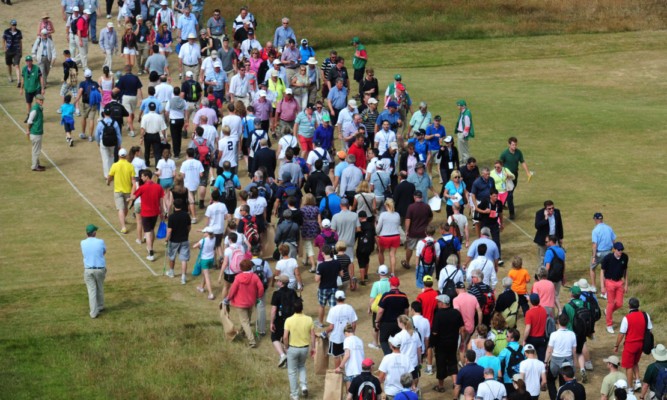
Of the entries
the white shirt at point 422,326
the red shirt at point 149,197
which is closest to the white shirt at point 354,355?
the white shirt at point 422,326

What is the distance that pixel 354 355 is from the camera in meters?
15.2

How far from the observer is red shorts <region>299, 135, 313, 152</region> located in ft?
84.3

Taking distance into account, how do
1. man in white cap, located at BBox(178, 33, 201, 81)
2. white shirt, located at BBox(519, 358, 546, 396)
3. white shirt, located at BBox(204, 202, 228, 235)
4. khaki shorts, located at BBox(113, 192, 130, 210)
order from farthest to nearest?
1. man in white cap, located at BBox(178, 33, 201, 81)
2. khaki shorts, located at BBox(113, 192, 130, 210)
3. white shirt, located at BBox(204, 202, 228, 235)
4. white shirt, located at BBox(519, 358, 546, 396)

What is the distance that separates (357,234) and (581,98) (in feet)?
66.7

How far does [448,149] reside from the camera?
24688 millimetres

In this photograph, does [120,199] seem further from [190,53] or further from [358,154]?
[190,53]

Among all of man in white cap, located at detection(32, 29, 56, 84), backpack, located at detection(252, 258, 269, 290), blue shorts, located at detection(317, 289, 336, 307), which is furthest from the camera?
man in white cap, located at detection(32, 29, 56, 84)

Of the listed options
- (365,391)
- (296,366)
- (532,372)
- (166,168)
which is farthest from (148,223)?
(532,372)

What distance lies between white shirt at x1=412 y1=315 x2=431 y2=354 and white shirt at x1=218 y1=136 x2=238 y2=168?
932 centimetres

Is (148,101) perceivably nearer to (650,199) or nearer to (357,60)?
(357,60)

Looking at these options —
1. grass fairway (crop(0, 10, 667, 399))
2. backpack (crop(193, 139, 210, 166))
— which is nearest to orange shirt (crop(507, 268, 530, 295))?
grass fairway (crop(0, 10, 667, 399))

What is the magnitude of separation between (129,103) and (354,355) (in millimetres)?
15754

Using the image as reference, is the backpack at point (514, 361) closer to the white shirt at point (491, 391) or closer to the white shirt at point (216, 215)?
the white shirt at point (491, 391)

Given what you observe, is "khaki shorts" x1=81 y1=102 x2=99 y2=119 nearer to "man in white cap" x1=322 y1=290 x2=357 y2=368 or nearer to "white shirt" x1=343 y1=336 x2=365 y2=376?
"man in white cap" x1=322 y1=290 x2=357 y2=368
